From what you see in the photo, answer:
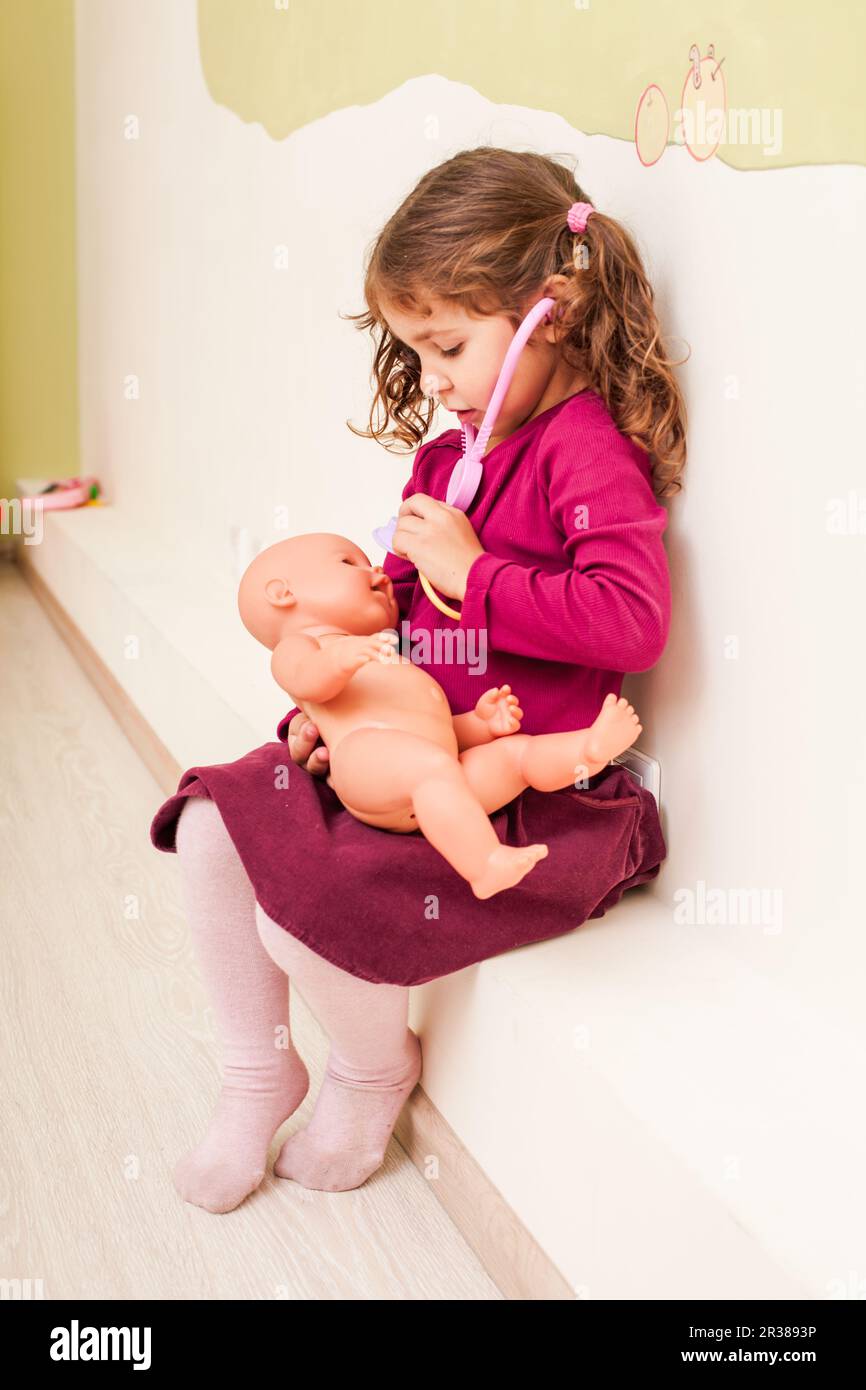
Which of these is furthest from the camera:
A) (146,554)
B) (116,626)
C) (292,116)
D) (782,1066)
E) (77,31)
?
(77,31)

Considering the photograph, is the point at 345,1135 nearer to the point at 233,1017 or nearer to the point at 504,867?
the point at 233,1017

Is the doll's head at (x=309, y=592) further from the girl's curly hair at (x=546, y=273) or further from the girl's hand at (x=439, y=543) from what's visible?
the girl's curly hair at (x=546, y=273)

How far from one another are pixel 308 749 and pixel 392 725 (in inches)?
5.2

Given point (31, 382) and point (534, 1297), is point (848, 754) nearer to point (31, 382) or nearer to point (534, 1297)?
point (534, 1297)

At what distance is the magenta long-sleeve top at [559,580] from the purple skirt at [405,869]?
9cm

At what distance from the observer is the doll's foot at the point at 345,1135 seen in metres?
1.14

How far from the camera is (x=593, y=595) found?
0.99 m

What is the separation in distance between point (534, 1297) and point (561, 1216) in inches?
3.5

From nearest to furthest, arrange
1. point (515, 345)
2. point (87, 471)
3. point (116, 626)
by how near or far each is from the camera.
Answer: point (515, 345) → point (116, 626) → point (87, 471)

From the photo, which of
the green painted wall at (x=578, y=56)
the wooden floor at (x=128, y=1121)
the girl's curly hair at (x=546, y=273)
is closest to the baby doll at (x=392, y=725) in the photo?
the girl's curly hair at (x=546, y=273)

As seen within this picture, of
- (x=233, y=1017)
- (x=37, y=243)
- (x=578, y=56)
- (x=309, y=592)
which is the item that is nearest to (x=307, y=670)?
(x=309, y=592)

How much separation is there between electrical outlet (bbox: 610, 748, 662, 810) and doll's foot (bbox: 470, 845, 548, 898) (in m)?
0.26

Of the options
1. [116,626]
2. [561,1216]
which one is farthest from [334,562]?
[116,626]

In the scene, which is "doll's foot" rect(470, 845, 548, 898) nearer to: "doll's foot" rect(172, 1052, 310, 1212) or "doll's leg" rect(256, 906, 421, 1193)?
"doll's leg" rect(256, 906, 421, 1193)
